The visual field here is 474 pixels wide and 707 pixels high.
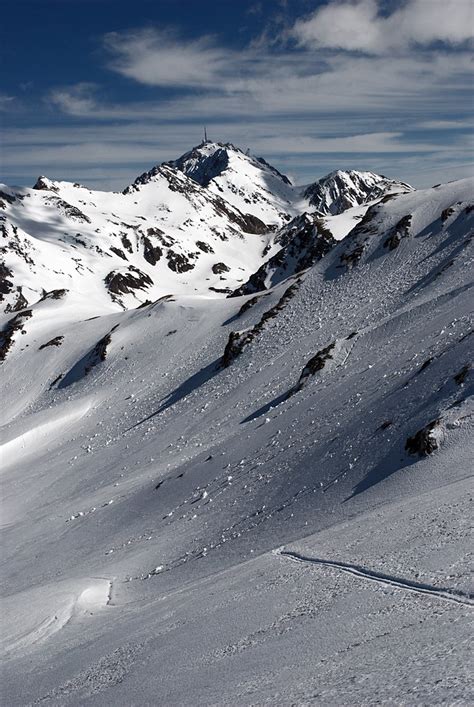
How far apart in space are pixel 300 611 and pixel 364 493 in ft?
25.8

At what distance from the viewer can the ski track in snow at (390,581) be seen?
981 centimetres

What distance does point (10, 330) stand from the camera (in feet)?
281

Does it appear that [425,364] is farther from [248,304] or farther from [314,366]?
[248,304]

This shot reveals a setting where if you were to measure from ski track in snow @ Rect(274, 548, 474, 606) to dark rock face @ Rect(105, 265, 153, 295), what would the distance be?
156m

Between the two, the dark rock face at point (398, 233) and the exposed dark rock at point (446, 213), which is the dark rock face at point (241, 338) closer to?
the dark rock face at point (398, 233)

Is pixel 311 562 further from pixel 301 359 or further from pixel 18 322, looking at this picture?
pixel 18 322

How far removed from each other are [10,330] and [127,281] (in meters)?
90.5

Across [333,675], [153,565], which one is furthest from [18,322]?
[333,675]

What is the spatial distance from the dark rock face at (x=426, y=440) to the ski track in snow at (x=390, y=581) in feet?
19.2

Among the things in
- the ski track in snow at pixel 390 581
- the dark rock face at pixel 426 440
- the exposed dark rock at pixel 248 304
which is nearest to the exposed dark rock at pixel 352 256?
the exposed dark rock at pixel 248 304

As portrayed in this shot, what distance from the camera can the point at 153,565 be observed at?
2158cm

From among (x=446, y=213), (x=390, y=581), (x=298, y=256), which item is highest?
(x=446, y=213)

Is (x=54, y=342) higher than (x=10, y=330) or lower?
lower

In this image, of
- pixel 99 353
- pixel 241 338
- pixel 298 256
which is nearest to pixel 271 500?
pixel 241 338
